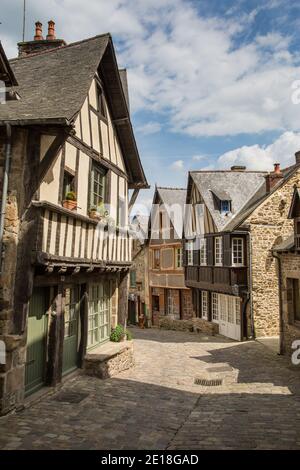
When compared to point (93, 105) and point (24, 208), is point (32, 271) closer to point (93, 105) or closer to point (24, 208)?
point (24, 208)

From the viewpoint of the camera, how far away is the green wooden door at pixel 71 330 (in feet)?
27.8

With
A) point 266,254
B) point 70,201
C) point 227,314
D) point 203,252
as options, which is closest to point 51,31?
point 70,201

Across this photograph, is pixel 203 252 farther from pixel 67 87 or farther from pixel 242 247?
pixel 67 87

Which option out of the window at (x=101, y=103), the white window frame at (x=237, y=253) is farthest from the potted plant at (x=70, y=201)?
the white window frame at (x=237, y=253)

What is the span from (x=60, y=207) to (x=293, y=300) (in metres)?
8.35

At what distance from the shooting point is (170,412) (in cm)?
675

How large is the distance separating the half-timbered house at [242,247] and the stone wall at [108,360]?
23.0ft

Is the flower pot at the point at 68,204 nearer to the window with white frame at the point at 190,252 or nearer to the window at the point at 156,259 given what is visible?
the window with white frame at the point at 190,252

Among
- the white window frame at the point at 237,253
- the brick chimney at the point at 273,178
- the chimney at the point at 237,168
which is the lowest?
the white window frame at the point at 237,253

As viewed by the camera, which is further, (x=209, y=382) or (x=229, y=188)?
(x=229, y=188)

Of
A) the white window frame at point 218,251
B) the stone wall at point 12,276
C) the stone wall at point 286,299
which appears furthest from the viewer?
the white window frame at point 218,251

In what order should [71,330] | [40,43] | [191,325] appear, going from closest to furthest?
[71,330] → [40,43] → [191,325]

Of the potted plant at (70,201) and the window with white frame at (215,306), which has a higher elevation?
the potted plant at (70,201)
